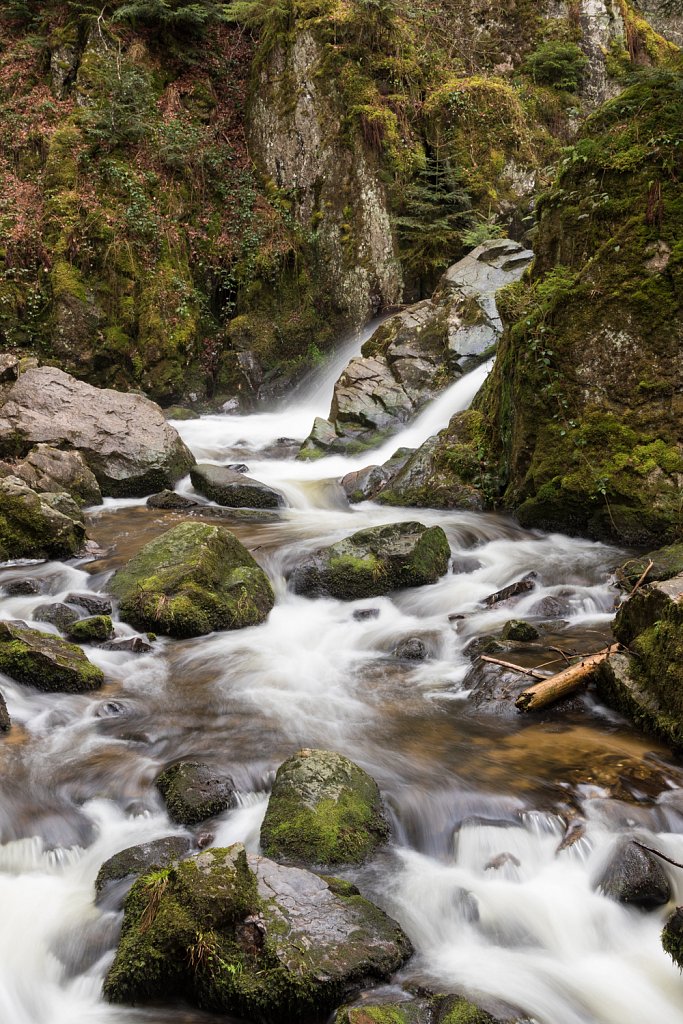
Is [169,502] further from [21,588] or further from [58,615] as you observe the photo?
[58,615]

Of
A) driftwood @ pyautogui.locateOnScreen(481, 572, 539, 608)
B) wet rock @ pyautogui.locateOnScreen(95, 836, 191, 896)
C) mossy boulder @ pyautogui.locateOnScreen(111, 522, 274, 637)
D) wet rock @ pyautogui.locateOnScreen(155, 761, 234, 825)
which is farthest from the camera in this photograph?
driftwood @ pyautogui.locateOnScreen(481, 572, 539, 608)

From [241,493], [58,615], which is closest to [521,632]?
[58,615]

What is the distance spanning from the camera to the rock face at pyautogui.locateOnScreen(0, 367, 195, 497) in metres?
10.5

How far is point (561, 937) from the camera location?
3223 mm

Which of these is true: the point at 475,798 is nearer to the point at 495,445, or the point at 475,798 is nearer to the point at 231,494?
the point at 495,445

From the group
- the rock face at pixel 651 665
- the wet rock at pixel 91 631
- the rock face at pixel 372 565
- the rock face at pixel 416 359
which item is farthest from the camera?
the rock face at pixel 416 359

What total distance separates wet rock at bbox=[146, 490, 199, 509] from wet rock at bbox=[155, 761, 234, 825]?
248 inches

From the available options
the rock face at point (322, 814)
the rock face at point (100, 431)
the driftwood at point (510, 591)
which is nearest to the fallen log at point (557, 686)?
the rock face at point (322, 814)

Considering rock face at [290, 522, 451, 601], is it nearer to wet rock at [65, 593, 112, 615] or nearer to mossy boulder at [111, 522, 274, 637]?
mossy boulder at [111, 522, 274, 637]

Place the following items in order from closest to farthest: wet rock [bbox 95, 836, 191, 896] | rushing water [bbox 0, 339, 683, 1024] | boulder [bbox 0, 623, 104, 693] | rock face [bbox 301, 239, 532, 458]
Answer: rushing water [bbox 0, 339, 683, 1024] → wet rock [bbox 95, 836, 191, 896] → boulder [bbox 0, 623, 104, 693] → rock face [bbox 301, 239, 532, 458]

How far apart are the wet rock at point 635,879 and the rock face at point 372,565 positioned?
377 centimetres

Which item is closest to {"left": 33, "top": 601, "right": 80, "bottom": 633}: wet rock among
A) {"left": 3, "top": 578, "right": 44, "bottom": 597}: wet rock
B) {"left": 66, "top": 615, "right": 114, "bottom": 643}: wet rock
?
{"left": 66, "top": 615, "right": 114, "bottom": 643}: wet rock

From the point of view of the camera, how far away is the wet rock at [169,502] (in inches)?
399

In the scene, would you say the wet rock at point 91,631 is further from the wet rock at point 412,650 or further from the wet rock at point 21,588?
the wet rock at point 412,650
